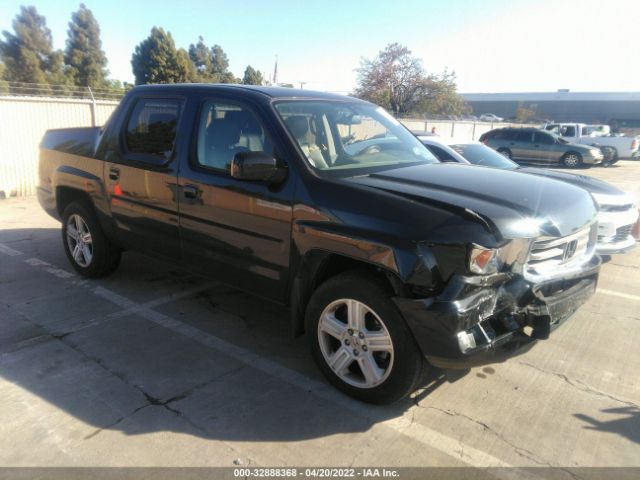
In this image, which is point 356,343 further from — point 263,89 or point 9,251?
point 9,251

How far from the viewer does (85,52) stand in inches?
2450

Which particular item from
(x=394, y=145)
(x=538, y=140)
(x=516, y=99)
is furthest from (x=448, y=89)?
(x=516, y=99)

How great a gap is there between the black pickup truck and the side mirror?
0.01 m

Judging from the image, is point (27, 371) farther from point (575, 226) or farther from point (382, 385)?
point (575, 226)

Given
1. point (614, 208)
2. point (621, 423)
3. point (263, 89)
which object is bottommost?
point (621, 423)

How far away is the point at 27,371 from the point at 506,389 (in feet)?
10.9

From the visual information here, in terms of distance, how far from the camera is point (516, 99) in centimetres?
8800

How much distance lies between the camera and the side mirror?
310 centimetres

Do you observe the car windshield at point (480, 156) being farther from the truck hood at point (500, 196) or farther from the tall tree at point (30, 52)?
the tall tree at point (30, 52)

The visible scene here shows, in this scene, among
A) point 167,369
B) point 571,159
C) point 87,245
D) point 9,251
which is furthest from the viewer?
point 571,159

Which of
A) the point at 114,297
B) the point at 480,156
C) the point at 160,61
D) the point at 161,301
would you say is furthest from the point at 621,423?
the point at 160,61

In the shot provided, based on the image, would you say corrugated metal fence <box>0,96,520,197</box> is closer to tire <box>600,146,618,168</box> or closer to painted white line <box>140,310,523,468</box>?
painted white line <box>140,310,523,468</box>

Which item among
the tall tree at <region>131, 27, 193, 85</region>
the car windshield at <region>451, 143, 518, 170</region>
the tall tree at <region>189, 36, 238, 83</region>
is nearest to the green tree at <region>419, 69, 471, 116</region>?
the tall tree at <region>131, 27, 193, 85</region>

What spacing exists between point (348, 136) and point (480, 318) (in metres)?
1.88
